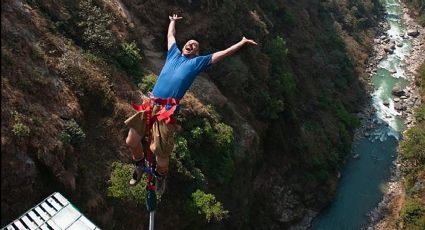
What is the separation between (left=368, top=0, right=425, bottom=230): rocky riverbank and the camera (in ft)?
97.0

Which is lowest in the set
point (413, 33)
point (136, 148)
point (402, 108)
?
point (413, 33)

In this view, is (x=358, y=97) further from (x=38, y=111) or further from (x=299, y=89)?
(x=38, y=111)

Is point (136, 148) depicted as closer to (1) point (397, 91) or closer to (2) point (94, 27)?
(2) point (94, 27)

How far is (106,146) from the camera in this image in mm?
16766

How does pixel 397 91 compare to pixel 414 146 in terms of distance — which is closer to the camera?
pixel 414 146

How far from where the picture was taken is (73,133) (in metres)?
15.2

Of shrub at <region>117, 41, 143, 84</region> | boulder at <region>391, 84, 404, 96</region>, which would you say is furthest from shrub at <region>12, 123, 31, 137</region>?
boulder at <region>391, 84, 404, 96</region>

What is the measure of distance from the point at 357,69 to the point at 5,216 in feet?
121

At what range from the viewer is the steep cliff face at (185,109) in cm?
1434

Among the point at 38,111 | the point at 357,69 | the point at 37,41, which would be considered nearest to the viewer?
the point at 38,111

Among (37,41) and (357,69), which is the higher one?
(37,41)

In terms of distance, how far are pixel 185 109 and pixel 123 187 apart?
5.98 m

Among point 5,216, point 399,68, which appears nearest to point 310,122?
point 399,68

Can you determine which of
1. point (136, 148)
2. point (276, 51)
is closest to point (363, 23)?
point (276, 51)
